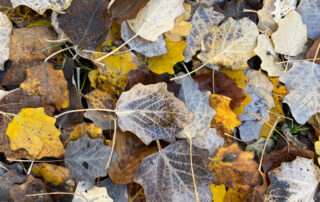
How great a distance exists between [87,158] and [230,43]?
64cm

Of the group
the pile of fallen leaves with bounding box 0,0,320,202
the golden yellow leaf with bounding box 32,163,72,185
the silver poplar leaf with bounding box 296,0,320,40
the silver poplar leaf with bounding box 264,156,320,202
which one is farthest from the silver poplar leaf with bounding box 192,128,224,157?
the silver poplar leaf with bounding box 296,0,320,40

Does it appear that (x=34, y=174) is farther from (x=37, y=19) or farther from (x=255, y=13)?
(x=255, y=13)

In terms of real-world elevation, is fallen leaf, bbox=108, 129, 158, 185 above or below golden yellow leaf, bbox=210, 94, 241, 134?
below

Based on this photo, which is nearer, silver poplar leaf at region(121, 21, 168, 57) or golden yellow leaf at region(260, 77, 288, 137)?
silver poplar leaf at region(121, 21, 168, 57)

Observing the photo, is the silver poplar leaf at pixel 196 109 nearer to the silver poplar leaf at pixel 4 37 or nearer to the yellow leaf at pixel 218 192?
the yellow leaf at pixel 218 192

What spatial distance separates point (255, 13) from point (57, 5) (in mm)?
728

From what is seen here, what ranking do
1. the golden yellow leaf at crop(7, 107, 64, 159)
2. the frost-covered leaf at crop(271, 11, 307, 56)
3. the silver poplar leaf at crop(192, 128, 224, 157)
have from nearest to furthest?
the golden yellow leaf at crop(7, 107, 64, 159) → the silver poplar leaf at crop(192, 128, 224, 157) → the frost-covered leaf at crop(271, 11, 307, 56)

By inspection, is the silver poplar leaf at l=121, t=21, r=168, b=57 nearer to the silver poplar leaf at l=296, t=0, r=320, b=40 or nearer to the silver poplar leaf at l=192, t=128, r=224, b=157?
the silver poplar leaf at l=192, t=128, r=224, b=157

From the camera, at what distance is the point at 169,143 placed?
0.98 m

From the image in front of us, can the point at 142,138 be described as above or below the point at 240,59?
below

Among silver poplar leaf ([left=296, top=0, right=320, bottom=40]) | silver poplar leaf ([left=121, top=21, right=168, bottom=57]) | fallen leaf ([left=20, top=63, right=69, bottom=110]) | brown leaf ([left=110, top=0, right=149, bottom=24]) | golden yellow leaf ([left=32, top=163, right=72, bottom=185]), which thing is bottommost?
golden yellow leaf ([left=32, top=163, right=72, bottom=185])

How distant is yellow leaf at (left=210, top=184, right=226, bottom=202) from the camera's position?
103 cm

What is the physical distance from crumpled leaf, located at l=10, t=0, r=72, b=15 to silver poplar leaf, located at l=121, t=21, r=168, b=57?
21 cm

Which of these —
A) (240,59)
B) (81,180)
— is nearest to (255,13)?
(240,59)
